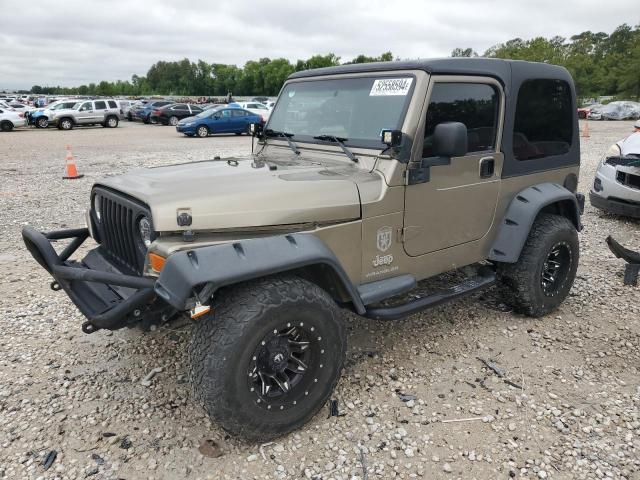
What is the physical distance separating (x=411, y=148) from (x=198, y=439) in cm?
215

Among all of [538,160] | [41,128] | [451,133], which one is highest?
[451,133]

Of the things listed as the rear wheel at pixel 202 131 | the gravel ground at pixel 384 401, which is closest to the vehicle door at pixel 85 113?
the rear wheel at pixel 202 131

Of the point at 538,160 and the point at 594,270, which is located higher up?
the point at 538,160

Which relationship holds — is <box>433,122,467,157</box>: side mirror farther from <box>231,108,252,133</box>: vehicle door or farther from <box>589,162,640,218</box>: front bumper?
<box>231,108,252,133</box>: vehicle door

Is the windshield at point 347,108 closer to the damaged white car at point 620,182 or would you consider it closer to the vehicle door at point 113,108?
the damaged white car at point 620,182

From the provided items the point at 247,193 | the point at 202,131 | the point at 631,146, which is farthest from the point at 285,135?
the point at 202,131

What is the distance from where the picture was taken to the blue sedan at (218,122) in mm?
22188

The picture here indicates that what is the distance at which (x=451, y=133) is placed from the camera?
3037mm

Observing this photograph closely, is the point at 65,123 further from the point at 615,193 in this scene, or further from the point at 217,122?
the point at 615,193

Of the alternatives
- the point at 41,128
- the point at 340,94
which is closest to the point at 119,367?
the point at 340,94

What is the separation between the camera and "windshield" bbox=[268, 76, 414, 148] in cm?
326

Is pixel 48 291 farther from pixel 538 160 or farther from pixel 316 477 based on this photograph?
pixel 538 160

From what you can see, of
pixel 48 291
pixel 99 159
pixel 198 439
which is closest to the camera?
pixel 198 439

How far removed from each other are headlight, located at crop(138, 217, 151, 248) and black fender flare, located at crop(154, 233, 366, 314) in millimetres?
420
